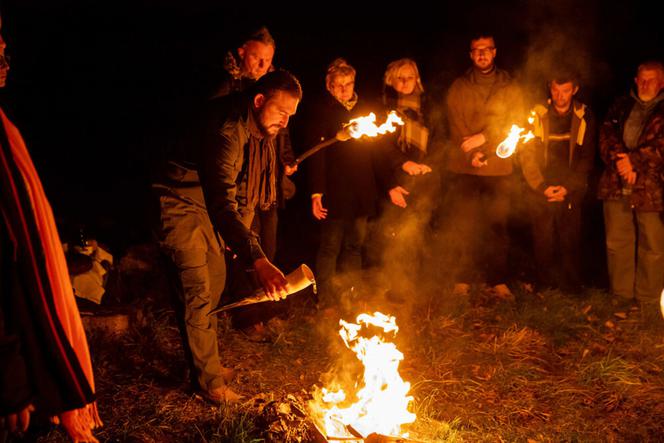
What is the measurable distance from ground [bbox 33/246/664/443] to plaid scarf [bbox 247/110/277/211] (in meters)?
1.41

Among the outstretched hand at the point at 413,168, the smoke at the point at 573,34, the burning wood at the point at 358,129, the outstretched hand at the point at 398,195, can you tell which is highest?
the smoke at the point at 573,34

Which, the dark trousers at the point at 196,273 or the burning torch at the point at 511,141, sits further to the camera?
the burning torch at the point at 511,141

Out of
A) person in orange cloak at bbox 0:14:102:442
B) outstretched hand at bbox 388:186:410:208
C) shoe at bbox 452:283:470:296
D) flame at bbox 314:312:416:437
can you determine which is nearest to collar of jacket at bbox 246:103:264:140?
person in orange cloak at bbox 0:14:102:442

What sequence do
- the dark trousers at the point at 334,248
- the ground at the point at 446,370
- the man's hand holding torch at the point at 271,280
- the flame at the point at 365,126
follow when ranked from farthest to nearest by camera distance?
the dark trousers at the point at 334,248 → the flame at the point at 365,126 → the ground at the point at 446,370 → the man's hand holding torch at the point at 271,280

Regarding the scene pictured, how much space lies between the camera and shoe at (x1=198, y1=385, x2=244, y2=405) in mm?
4230

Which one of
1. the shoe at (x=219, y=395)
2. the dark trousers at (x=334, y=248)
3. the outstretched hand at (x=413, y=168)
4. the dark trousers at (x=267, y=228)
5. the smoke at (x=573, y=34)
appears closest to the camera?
the shoe at (x=219, y=395)

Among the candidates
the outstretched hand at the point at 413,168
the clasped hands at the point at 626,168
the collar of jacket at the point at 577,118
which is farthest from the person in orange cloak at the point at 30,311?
the clasped hands at the point at 626,168

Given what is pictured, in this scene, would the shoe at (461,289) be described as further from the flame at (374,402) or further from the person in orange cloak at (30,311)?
the person in orange cloak at (30,311)

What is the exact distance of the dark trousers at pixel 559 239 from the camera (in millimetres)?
6441

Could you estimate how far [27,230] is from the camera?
236 centimetres

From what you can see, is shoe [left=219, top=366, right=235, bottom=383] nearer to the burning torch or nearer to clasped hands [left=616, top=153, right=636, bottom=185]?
the burning torch

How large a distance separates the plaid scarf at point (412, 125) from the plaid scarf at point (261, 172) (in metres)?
2.19

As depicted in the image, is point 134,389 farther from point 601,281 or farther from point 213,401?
point 601,281

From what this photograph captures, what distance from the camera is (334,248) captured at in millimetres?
6070
